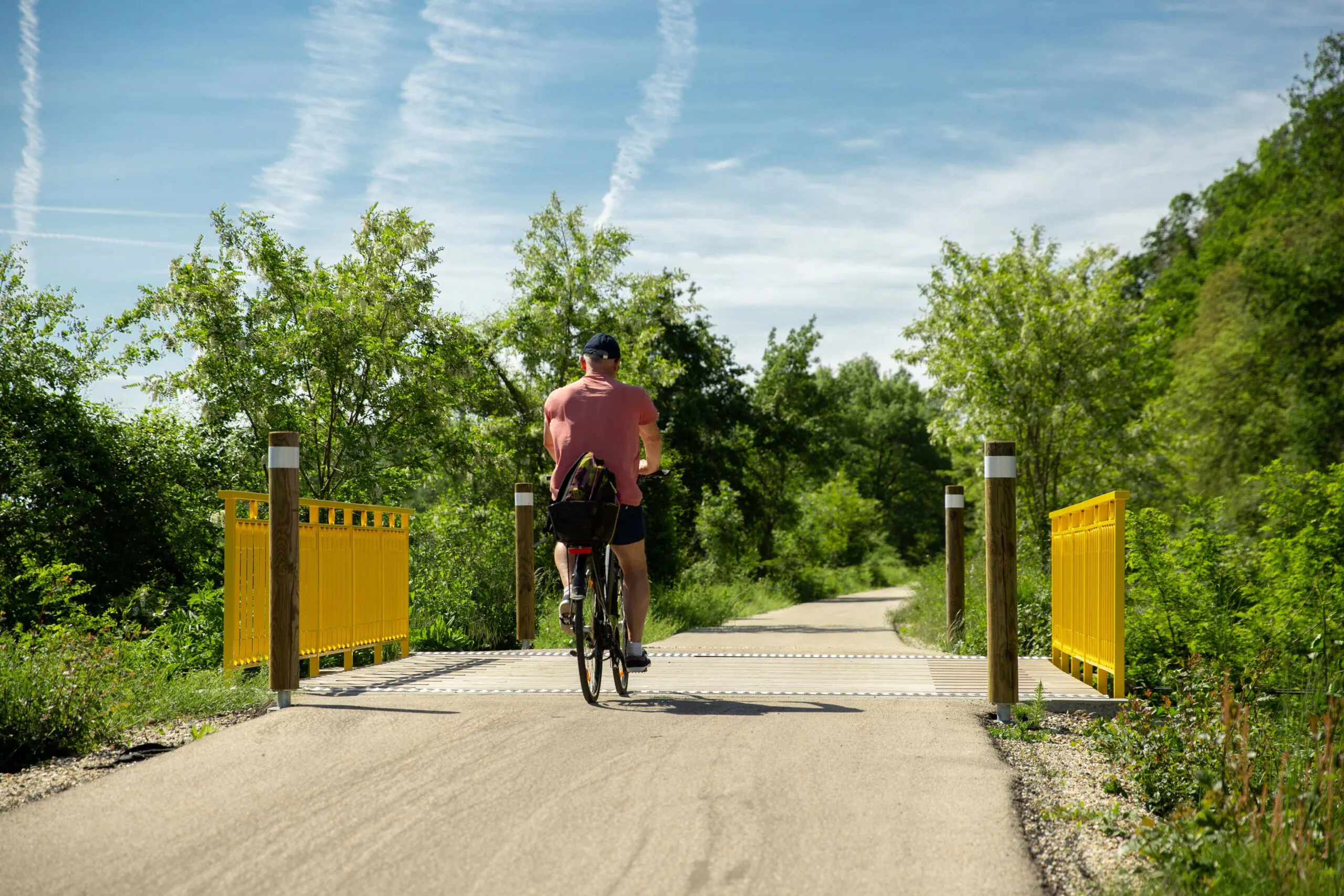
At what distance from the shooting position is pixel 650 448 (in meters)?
6.02

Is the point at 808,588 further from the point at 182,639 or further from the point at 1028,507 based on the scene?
the point at 182,639

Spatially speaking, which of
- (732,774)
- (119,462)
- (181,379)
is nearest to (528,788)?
(732,774)

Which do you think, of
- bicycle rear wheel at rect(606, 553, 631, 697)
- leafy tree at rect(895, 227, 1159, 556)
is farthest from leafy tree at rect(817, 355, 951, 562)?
bicycle rear wheel at rect(606, 553, 631, 697)

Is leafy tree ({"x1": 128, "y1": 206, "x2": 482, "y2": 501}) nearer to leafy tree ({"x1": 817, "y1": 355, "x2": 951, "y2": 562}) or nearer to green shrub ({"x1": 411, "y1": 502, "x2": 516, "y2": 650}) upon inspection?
green shrub ({"x1": 411, "y1": 502, "x2": 516, "y2": 650})

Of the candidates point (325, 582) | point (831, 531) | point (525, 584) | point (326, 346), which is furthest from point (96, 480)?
point (831, 531)

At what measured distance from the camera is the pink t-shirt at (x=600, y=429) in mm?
5660

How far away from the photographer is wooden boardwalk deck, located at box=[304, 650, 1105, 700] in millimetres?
6391

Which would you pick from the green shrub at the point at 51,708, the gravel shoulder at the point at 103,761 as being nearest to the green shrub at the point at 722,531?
the gravel shoulder at the point at 103,761

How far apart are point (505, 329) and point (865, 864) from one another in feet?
59.2

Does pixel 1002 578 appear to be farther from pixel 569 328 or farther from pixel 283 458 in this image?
pixel 569 328

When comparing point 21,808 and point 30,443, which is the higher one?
point 30,443

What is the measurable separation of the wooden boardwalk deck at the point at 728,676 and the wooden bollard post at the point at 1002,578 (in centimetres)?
57

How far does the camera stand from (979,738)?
4969mm

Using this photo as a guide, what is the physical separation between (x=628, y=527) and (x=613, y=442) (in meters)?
0.44
